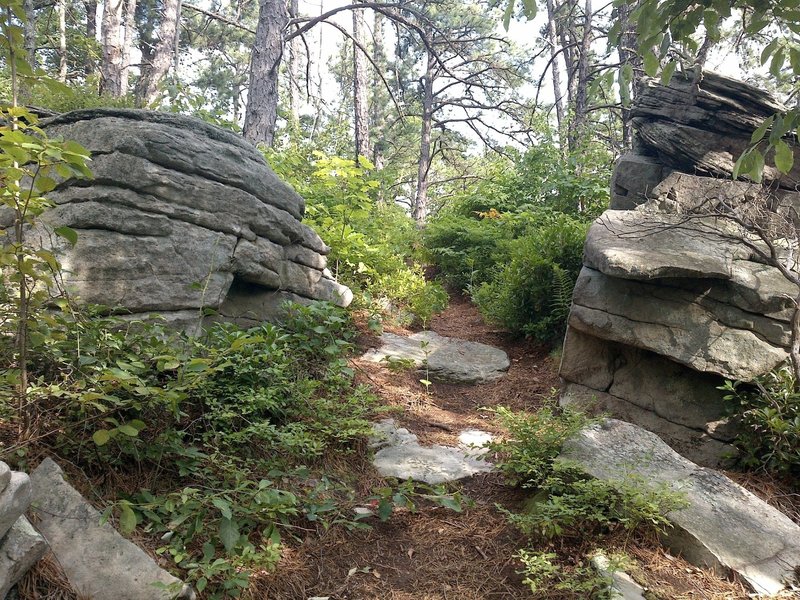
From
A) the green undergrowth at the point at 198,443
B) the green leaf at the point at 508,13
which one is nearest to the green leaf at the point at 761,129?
the green leaf at the point at 508,13

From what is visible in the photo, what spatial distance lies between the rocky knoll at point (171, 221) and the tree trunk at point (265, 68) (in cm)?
378

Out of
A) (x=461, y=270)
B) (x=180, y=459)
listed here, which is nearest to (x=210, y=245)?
(x=180, y=459)

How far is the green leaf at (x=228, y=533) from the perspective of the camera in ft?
8.98

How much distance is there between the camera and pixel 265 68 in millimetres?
9648

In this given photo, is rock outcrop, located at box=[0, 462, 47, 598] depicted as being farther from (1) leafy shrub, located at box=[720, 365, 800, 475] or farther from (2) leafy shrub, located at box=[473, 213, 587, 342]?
(2) leafy shrub, located at box=[473, 213, 587, 342]

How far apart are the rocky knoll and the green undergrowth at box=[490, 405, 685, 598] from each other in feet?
9.34

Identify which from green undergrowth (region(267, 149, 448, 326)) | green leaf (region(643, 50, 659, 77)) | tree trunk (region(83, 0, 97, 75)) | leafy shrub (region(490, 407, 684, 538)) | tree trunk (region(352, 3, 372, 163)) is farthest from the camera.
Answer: tree trunk (region(83, 0, 97, 75))

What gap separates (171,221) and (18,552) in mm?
3426

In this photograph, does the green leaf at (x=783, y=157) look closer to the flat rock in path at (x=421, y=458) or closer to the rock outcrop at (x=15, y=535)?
the flat rock in path at (x=421, y=458)

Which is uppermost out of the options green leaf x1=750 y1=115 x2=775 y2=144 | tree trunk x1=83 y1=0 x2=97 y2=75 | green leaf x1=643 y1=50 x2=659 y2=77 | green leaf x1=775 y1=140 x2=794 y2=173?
tree trunk x1=83 y1=0 x2=97 y2=75

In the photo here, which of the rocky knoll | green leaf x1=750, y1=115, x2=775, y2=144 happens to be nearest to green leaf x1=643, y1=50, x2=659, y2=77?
green leaf x1=750, y1=115, x2=775, y2=144

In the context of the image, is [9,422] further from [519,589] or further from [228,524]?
[519,589]

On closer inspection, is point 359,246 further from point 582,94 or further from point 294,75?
point 294,75

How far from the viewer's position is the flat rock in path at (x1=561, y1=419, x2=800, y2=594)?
10.5ft
